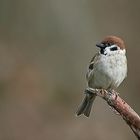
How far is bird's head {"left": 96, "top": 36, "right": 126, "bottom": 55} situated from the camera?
24.1ft

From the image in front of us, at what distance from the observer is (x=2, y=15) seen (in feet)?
39.4

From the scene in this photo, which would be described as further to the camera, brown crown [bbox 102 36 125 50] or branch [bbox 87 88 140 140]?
brown crown [bbox 102 36 125 50]

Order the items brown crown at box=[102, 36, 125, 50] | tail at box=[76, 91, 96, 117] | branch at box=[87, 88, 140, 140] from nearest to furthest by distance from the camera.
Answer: branch at box=[87, 88, 140, 140]
brown crown at box=[102, 36, 125, 50]
tail at box=[76, 91, 96, 117]

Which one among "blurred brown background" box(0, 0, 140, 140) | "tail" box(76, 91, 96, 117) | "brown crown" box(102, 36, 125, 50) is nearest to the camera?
"brown crown" box(102, 36, 125, 50)

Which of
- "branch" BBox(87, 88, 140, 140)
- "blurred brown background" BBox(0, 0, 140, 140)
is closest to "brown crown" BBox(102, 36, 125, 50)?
"branch" BBox(87, 88, 140, 140)

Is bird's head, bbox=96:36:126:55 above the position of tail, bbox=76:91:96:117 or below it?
above

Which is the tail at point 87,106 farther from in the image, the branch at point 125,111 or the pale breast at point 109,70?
the branch at point 125,111

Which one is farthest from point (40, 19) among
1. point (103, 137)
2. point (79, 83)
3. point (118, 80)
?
point (118, 80)

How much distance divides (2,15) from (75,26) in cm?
96

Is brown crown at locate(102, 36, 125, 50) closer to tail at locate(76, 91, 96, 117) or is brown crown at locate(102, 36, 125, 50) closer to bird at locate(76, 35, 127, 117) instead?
bird at locate(76, 35, 127, 117)

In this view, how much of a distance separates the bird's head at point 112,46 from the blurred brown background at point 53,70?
12.2ft

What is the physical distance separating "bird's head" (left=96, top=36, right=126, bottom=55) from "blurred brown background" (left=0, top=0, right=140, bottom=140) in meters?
3.73

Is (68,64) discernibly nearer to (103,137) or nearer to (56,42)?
(56,42)

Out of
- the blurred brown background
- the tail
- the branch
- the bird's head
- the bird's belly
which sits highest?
the bird's head
